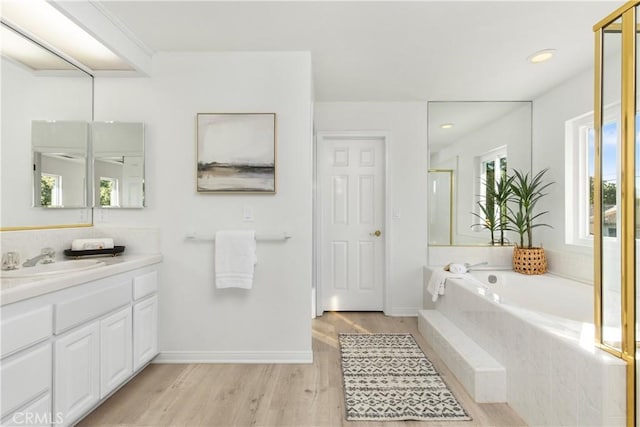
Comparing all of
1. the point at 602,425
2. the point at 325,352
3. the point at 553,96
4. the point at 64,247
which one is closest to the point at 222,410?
the point at 325,352

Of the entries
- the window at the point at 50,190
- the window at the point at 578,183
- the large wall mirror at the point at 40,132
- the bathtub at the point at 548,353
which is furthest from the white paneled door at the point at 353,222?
the window at the point at 50,190

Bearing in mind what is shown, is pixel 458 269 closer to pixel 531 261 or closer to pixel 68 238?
A: pixel 531 261

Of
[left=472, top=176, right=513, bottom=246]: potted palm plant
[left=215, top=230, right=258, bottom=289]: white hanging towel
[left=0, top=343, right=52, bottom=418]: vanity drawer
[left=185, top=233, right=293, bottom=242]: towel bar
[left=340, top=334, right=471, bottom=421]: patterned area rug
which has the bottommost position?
[left=340, top=334, right=471, bottom=421]: patterned area rug

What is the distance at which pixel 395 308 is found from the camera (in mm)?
3654

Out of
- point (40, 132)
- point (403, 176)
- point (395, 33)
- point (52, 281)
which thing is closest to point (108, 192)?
point (40, 132)

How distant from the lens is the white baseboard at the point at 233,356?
2518 mm

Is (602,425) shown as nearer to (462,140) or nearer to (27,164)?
(462,140)

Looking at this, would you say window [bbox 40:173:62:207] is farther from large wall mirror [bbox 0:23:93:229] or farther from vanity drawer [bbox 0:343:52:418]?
vanity drawer [bbox 0:343:52:418]

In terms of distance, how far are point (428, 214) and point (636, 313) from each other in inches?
94.1

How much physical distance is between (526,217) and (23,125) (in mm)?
4072

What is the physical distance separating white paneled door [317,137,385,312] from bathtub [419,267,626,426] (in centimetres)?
103

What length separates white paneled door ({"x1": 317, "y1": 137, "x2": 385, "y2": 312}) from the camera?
12.4ft

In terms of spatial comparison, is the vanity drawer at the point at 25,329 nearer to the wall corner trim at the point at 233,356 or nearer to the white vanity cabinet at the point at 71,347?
the white vanity cabinet at the point at 71,347

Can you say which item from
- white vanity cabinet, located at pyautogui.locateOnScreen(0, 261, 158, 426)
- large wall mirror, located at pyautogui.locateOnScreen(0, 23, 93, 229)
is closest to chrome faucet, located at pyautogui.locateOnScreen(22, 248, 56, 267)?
large wall mirror, located at pyautogui.locateOnScreen(0, 23, 93, 229)
